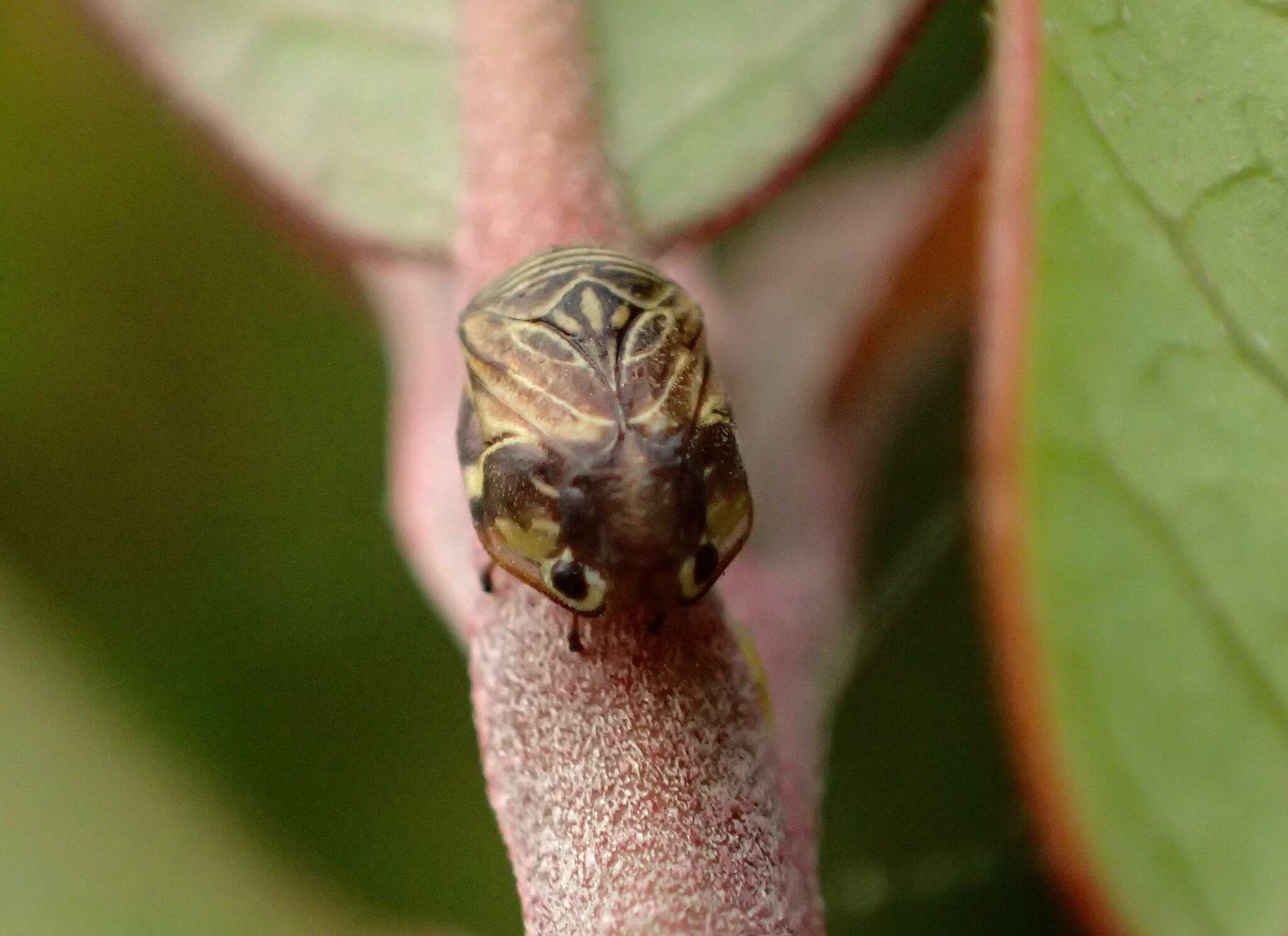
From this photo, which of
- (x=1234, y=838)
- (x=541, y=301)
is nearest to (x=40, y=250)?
(x=541, y=301)

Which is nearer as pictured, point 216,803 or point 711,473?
point 711,473

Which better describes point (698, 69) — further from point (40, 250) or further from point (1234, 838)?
point (40, 250)

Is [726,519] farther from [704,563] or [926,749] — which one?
[926,749]

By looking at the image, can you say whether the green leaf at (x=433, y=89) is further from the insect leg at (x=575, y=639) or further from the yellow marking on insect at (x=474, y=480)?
the insect leg at (x=575, y=639)

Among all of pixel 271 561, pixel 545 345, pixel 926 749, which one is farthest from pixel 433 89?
pixel 926 749

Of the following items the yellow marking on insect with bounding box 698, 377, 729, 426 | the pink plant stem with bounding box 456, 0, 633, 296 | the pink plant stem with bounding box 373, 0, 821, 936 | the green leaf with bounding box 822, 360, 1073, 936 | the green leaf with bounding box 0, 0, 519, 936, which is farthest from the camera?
the green leaf with bounding box 0, 0, 519, 936

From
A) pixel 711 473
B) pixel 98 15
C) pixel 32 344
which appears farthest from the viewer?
pixel 32 344

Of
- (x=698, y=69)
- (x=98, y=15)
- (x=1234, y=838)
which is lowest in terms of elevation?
(x=1234, y=838)

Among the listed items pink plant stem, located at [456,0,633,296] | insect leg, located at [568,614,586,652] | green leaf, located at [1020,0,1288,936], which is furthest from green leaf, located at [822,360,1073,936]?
insect leg, located at [568,614,586,652]

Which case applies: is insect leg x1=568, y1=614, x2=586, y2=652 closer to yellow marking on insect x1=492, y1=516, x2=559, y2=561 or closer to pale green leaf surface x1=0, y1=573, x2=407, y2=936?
yellow marking on insect x1=492, y1=516, x2=559, y2=561
